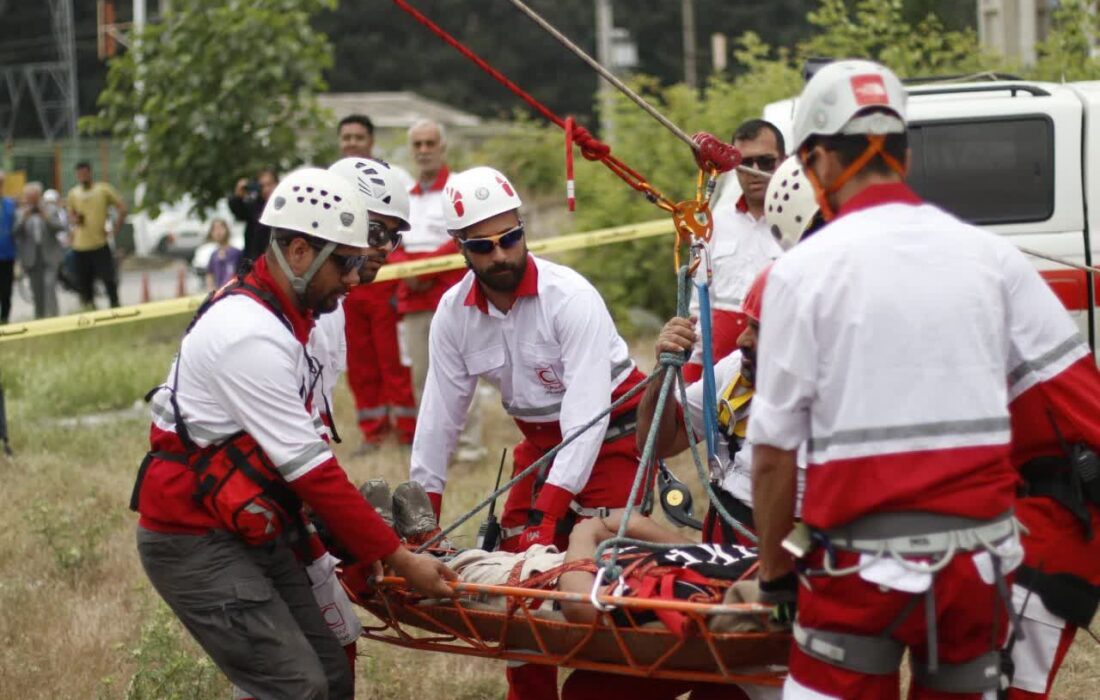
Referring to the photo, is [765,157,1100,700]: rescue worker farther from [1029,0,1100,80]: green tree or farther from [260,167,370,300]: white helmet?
[1029,0,1100,80]: green tree

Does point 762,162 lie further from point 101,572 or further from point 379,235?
point 101,572

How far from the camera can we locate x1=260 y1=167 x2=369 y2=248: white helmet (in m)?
4.91

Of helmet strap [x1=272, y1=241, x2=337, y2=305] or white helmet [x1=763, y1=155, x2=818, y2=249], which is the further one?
white helmet [x1=763, y1=155, x2=818, y2=249]

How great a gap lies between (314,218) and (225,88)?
31.3 ft

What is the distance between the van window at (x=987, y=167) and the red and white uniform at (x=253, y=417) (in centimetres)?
548

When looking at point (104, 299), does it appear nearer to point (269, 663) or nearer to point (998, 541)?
point (269, 663)

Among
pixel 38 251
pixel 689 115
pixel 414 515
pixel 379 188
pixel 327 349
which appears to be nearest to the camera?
pixel 414 515

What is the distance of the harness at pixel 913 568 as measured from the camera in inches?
142

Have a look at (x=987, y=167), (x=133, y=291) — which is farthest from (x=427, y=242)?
(x=133, y=291)

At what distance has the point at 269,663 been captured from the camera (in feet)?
16.0

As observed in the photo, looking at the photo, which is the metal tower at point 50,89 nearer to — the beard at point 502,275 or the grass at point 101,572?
the grass at point 101,572

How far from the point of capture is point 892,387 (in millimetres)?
3547

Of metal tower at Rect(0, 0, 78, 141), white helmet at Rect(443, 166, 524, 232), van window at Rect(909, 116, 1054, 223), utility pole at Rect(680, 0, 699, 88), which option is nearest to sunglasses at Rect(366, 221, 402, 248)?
white helmet at Rect(443, 166, 524, 232)

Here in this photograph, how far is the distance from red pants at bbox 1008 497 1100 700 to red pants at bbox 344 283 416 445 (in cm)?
692
